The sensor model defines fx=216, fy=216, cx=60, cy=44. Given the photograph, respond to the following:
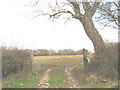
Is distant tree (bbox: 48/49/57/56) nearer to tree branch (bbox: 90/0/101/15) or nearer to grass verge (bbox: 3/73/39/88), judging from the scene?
grass verge (bbox: 3/73/39/88)

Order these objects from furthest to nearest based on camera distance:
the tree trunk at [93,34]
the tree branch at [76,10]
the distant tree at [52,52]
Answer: the distant tree at [52,52] → the tree branch at [76,10] → the tree trunk at [93,34]

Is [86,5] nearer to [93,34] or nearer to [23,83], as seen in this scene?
[93,34]

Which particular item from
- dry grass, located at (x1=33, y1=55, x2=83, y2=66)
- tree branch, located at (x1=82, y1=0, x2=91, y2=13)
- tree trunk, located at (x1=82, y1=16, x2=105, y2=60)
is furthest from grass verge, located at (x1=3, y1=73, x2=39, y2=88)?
tree branch, located at (x1=82, y1=0, x2=91, y2=13)

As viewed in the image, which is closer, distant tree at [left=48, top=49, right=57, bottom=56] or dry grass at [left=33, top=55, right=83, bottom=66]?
dry grass at [left=33, top=55, right=83, bottom=66]

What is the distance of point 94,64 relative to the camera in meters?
15.2

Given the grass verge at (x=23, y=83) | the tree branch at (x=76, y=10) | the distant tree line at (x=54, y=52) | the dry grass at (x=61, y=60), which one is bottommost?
the grass verge at (x=23, y=83)

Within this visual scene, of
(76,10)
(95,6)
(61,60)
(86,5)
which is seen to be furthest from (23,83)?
(95,6)

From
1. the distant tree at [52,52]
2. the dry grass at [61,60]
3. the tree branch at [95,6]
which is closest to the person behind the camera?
the tree branch at [95,6]

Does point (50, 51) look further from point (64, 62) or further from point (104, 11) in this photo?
point (104, 11)

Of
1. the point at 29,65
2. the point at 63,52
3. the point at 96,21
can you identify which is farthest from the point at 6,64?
the point at 96,21

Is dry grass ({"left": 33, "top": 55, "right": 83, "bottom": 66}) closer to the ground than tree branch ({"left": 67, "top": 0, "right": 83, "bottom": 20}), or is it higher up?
closer to the ground

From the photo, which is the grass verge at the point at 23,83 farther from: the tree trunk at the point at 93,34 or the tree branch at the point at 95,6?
the tree branch at the point at 95,6

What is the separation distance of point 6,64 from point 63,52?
574 centimetres

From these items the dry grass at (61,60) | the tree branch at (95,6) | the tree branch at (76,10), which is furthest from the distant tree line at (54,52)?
the tree branch at (95,6)
